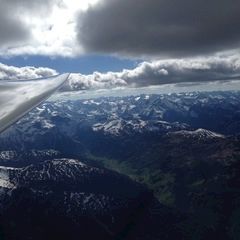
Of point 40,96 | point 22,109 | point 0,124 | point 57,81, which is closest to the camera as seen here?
point 0,124

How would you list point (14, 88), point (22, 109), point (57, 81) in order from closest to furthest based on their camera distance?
point (22, 109) < point (14, 88) < point (57, 81)

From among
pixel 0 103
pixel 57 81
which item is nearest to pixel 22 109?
pixel 0 103

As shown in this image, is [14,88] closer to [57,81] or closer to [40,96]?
[40,96]

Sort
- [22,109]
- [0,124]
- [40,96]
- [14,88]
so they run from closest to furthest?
[0,124]
[22,109]
[40,96]
[14,88]

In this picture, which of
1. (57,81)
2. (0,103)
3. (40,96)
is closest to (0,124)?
(0,103)

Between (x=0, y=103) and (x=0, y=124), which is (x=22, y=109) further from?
(x=0, y=124)

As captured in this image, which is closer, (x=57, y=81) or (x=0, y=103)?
(x=0, y=103)
